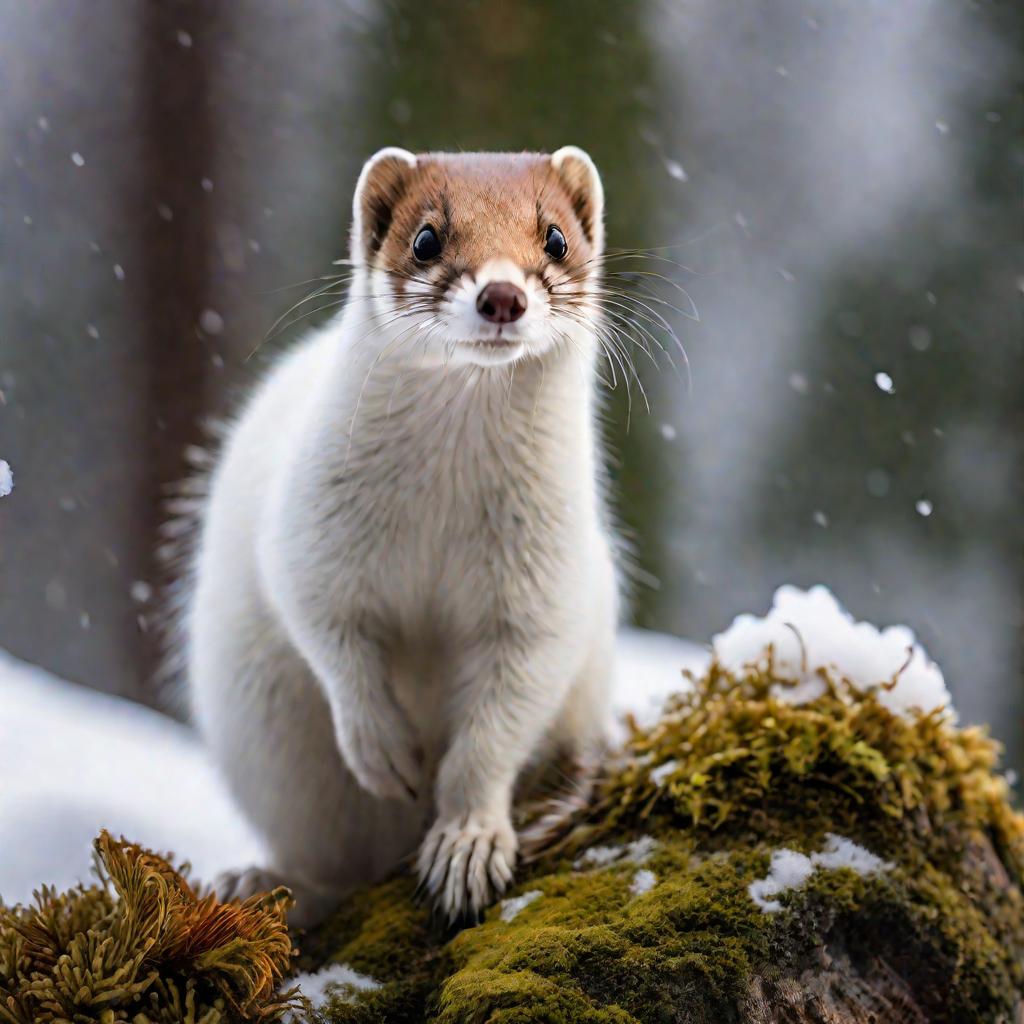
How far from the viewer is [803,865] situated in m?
1.79

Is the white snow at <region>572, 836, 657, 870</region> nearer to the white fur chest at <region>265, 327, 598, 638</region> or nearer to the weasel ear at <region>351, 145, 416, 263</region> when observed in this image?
the white fur chest at <region>265, 327, 598, 638</region>

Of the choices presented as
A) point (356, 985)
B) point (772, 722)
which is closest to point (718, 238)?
point (772, 722)

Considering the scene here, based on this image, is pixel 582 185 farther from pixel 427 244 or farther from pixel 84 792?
pixel 84 792

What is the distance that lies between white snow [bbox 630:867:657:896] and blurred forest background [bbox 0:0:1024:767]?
6.05 feet

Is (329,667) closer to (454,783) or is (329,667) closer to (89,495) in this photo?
(454,783)

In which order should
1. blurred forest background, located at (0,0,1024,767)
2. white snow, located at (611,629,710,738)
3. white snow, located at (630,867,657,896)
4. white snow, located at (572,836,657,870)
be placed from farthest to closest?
blurred forest background, located at (0,0,1024,767), white snow, located at (611,629,710,738), white snow, located at (572,836,657,870), white snow, located at (630,867,657,896)

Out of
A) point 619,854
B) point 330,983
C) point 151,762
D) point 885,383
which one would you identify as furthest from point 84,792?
point 885,383

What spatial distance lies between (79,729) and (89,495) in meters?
1.32

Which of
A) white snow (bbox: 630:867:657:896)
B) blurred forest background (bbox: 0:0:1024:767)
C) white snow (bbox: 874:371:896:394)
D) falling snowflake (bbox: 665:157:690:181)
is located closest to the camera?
white snow (bbox: 630:867:657:896)

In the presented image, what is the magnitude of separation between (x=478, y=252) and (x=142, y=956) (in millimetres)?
1077

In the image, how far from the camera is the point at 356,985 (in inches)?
69.5

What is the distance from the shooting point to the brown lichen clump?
1402 mm

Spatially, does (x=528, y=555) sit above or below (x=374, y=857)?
above

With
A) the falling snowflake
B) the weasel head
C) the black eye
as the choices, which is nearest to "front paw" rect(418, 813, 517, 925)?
the weasel head
